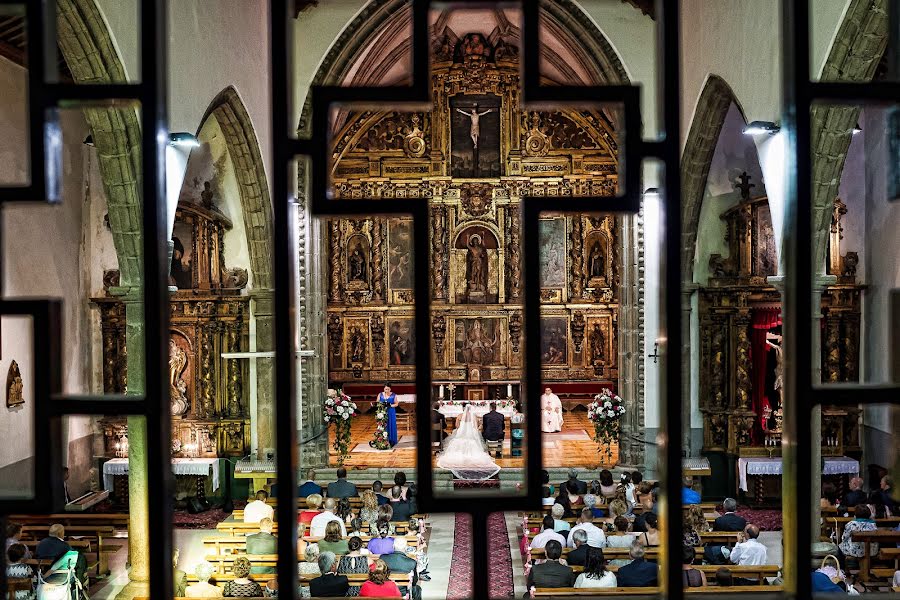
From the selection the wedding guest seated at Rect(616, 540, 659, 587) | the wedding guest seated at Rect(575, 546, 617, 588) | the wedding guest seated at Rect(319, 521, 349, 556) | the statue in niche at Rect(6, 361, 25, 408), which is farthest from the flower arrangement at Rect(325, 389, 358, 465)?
the wedding guest seated at Rect(616, 540, 659, 587)

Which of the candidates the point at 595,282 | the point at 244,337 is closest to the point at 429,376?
the point at 244,337

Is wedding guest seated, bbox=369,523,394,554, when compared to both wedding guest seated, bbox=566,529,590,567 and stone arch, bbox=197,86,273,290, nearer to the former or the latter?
wedding guest seated, bbox=566,529,590,567

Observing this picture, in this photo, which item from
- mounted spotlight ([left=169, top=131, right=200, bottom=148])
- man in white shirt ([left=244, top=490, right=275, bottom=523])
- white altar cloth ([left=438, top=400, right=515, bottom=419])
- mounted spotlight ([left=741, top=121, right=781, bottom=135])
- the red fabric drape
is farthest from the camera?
white altar cloth ([left=438, top=400, right=515, bottom=419])

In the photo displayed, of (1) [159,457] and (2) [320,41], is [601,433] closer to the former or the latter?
(2) [320,41]

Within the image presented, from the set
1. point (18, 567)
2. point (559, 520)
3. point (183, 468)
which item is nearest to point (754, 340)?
point (559, 520)

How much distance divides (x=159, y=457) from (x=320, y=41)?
14.2 m

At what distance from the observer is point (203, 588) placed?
7469 mm

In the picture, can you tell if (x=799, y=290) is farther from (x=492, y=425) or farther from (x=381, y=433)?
(x=381, y=433)

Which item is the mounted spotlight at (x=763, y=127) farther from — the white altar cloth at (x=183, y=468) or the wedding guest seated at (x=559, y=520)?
the white altar cloth at (x=183, y=468)

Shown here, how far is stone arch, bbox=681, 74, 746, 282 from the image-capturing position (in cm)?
1145

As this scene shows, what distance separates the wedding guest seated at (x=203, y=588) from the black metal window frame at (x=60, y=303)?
6.48m

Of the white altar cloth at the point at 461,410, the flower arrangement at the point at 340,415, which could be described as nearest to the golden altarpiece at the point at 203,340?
the flower arrangement at the point at 340,415

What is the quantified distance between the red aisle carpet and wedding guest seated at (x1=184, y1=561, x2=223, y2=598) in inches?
95.2

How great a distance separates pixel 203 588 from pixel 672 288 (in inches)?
276
